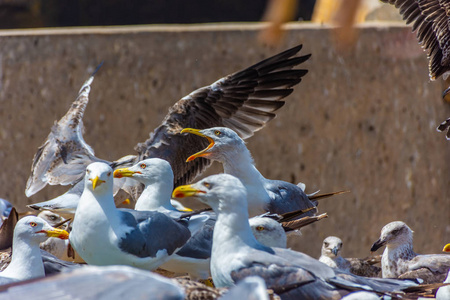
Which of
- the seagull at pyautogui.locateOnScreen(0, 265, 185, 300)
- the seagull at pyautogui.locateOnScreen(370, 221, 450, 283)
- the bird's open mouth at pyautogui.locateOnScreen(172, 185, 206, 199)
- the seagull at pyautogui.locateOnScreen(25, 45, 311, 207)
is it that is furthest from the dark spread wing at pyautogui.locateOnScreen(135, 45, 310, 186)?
the seagull at pyautogui.locateOnScreen(0, 265, 185, 300)

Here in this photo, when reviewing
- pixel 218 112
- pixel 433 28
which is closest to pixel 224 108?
pixel 218 112

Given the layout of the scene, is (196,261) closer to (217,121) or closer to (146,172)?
(146,172)

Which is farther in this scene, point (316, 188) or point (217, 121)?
point (316, 188)

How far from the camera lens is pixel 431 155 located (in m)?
7.55

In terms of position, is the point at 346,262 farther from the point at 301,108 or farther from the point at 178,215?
the point at 301,108

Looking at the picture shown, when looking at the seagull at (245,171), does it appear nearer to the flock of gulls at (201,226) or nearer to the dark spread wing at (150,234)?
the flock of gulls at (201,226)

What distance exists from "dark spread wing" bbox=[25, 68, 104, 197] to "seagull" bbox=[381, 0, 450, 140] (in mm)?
2437

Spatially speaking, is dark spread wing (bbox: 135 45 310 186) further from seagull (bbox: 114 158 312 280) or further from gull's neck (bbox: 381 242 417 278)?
gull's neck (bbox: 381 242 417 278)

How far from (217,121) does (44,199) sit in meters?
2.49

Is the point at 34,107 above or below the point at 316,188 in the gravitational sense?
above

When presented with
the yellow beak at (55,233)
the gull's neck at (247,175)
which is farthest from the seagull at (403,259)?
the yellow beak at (55,233)

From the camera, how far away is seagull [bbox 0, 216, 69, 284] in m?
4.11

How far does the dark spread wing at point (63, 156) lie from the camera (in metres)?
5.92

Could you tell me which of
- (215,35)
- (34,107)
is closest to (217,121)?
(215,35)
